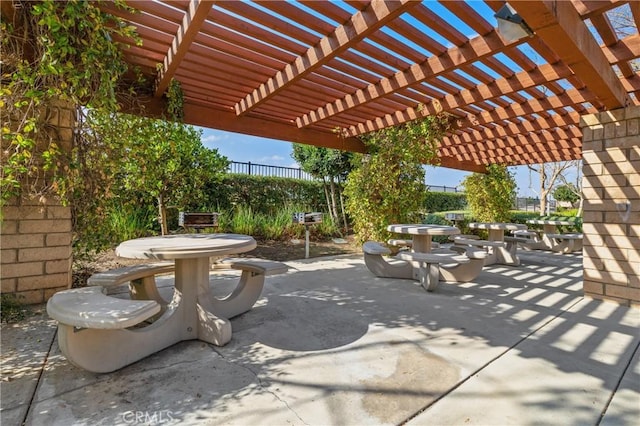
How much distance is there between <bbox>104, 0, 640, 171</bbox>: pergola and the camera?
102 inches

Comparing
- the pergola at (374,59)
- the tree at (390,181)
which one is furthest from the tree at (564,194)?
the tree at (390,181)

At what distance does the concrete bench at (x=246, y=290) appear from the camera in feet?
8.89

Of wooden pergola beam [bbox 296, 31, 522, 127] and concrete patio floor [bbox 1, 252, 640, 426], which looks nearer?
concrete patio floor [bbox 1, 252, 640, 426]

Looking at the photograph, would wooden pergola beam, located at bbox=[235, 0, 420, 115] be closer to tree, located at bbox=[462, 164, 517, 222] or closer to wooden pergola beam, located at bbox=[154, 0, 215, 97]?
wooden pergola beam, located at bbox=[154, 0, 215, 97]

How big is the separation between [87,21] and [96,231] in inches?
84.4

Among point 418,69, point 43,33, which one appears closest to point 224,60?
point 43,33

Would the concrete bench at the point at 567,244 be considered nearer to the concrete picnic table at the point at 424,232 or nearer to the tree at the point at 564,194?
the concrete picnic table at the point at 424,232

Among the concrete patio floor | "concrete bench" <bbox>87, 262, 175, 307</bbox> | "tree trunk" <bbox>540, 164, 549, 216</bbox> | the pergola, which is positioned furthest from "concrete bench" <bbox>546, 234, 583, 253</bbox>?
"tree trunk" <bbox>540, 164, 549, 216</bbox>

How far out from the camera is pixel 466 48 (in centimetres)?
311

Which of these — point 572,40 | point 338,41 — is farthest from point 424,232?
point 338,41

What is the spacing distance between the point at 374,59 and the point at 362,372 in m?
3.21

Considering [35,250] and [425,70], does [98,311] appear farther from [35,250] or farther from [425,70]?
[425,70]

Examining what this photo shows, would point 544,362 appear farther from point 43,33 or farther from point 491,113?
point 43,33

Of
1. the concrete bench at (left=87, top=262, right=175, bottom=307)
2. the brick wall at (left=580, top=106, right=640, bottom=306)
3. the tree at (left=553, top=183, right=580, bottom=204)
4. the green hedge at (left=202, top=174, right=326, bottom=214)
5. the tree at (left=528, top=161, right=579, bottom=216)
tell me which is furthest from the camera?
the tree at (left=553, top=183, right=580, bottom=204)
